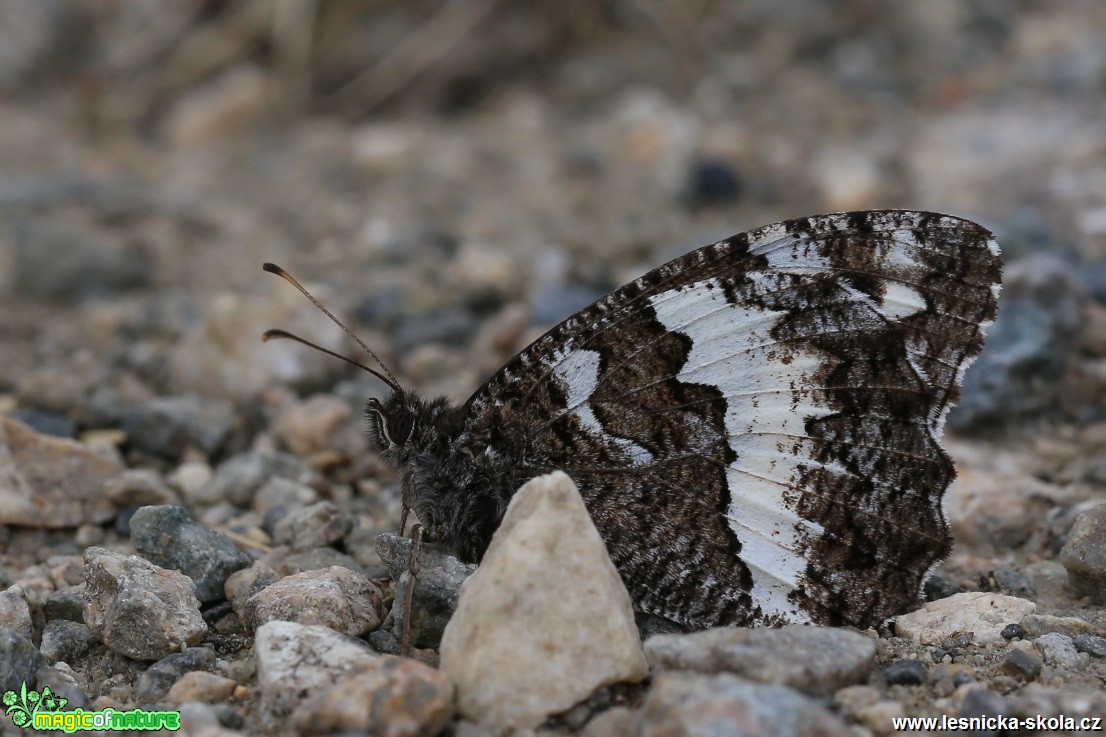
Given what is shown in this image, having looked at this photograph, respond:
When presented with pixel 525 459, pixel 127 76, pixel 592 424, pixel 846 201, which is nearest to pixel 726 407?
pixel 592 424

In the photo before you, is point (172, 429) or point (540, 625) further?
point (172, 429)

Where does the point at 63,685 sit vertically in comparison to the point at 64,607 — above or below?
below

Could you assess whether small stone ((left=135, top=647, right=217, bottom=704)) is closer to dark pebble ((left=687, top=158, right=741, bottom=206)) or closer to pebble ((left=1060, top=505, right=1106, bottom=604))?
pebble ((left=1060, top=505, right=1106, bottom=604))

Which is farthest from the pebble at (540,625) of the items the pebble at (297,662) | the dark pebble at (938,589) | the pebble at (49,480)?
the pebble at (49,480)

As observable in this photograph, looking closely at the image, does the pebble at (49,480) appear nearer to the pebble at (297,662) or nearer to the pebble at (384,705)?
the pebble at (297,662)

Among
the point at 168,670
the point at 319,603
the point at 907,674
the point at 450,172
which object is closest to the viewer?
the point at 907,674

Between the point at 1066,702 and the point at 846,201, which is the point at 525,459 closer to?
the point at 1066,702

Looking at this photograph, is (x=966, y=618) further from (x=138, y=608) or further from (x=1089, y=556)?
(x=138, y=608)

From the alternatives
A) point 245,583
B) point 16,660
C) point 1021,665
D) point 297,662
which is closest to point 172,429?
point 245,583
